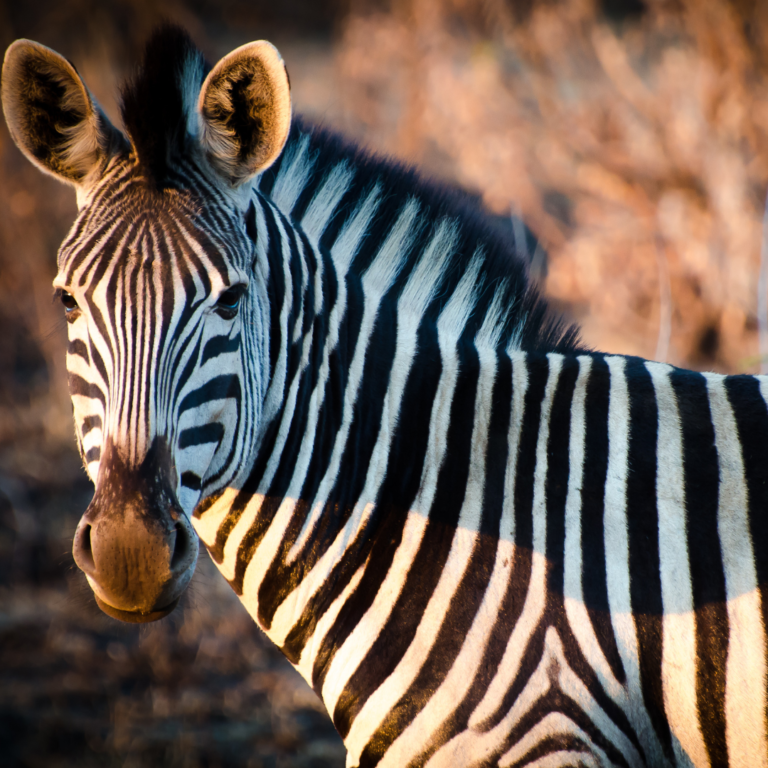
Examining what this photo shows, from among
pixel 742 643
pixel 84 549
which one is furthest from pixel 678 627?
pixel 84 549

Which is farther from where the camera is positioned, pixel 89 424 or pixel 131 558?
pixel 89 424

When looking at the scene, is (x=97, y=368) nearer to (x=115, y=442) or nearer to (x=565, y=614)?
(x=115, y=442)

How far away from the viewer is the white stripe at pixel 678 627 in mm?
1863

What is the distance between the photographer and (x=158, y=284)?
70.1 inches

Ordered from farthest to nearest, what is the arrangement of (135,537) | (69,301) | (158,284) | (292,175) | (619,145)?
1. (619,145)
2. (292,175)
3. (69,301)
4. (158,284)
5. (135,537)

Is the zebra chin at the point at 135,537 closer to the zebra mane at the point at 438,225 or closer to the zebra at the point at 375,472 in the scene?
the zebra at the point at 375,472

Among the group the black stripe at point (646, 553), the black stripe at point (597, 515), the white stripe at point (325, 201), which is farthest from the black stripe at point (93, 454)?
the black stripe at point (646, 553)

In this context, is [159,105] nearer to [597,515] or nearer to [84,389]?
[84,389]

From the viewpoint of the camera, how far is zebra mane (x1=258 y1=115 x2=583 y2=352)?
236 cm

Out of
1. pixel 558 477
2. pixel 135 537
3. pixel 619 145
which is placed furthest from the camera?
pixel 619 145

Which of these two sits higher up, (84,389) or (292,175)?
(292,175)

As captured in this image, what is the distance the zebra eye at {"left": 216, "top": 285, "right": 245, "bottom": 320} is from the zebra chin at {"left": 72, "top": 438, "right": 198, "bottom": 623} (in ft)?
1.31

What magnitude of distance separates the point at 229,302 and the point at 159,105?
61 centimetres

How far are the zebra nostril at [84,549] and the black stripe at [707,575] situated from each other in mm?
1665
